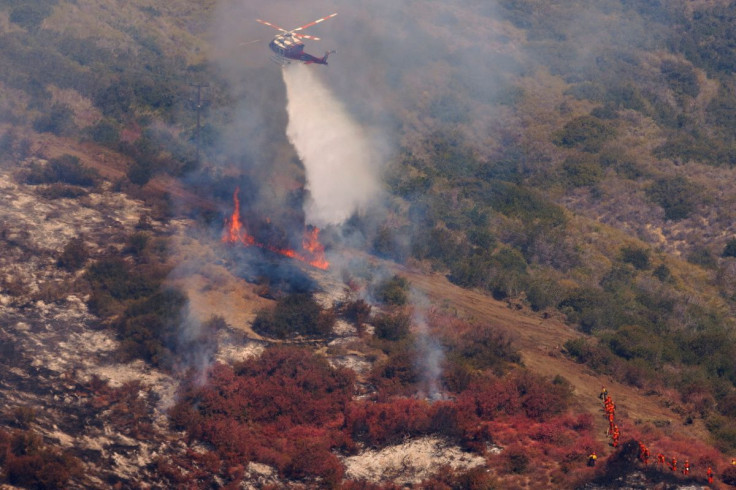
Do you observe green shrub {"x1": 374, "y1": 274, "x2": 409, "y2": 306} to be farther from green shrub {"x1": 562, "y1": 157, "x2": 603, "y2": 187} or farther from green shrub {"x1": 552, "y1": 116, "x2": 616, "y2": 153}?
green shrub {"x1": 552, "y1": 116, "x2": 616, "y2": 153}

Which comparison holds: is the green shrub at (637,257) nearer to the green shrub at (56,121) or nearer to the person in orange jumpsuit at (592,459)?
the person in orange jumpsuit at (592,459)

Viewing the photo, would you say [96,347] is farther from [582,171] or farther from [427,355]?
[582,171]

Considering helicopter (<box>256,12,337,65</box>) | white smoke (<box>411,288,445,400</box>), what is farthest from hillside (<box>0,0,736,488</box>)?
helicopter (<box>256,12,337,65</box>)

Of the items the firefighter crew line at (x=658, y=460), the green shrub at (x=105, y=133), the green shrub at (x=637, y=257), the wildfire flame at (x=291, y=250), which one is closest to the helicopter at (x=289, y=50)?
the wildfire flame at (x=291, y=250)

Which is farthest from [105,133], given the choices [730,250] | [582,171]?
[730,250]

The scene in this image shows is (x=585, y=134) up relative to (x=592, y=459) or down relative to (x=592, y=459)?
up

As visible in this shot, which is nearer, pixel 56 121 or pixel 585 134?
pixel 56 121

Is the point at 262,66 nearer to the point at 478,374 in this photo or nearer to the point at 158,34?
the point at 158,34
